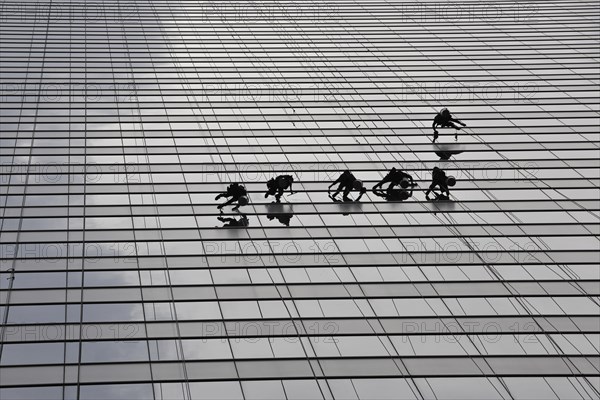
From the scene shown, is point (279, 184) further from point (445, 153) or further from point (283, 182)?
point (445, 153)

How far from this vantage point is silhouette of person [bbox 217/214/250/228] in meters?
32.3

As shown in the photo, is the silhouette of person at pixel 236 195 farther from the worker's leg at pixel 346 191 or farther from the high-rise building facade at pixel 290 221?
the worker's leg at pixel 346 191

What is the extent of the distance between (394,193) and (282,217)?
465cm

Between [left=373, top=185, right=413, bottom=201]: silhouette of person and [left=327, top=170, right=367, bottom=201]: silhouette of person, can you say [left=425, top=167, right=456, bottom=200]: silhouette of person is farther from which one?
[left=327, top=170, right=367, bottom=201]: silhouette of person

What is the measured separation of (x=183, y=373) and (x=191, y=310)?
3.45 m

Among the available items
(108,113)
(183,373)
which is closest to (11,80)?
(108,113)

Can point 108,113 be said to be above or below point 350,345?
below

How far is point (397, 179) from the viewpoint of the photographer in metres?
34.2

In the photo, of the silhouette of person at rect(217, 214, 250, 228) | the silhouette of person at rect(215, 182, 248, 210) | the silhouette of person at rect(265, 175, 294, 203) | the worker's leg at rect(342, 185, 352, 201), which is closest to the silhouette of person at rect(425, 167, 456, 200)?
the worker's leg at rect(342, 185, 352, 201)

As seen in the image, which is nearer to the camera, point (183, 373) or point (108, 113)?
point (183, 373)

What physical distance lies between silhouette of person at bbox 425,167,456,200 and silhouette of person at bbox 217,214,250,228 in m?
7.05

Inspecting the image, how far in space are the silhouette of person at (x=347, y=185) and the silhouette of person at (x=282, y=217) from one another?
189cm

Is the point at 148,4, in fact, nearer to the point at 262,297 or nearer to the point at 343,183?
the point at 343,183

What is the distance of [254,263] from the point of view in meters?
29.5
